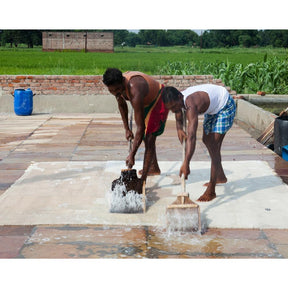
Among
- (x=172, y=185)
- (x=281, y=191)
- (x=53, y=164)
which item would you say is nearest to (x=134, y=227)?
(x=172, y=185)

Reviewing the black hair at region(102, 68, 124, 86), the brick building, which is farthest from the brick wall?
the brick building

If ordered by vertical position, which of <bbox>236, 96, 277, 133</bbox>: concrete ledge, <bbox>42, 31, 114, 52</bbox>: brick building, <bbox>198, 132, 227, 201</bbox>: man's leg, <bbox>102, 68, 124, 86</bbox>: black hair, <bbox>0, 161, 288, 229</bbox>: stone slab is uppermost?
<bbox>102, 68, 124, 86</bbox>: black hair

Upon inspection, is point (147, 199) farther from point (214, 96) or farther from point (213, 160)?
point (214, 96)

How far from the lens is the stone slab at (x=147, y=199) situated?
215 inches

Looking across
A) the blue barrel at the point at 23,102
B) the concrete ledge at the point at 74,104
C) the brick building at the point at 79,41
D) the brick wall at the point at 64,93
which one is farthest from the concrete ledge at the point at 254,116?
the brick building at the point at 79,41

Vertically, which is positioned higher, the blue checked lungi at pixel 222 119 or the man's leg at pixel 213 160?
the blue checked lungi at pixel 222 119

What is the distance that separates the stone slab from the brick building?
28.7 m

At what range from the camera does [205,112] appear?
19.2 ft

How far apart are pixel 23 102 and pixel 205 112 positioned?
29.6ft

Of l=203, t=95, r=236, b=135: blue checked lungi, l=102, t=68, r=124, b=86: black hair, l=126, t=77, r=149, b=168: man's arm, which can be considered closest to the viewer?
l=102, t=68, r=124, b=86: black hair

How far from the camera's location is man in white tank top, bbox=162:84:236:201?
206 inches

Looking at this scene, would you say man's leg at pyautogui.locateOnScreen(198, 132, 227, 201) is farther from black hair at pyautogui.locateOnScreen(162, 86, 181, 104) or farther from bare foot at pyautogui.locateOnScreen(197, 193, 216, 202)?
black hair at pyautogui.locateOnScreen(162, 86, 181, 104)

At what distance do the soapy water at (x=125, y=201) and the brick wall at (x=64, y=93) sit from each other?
927 cm

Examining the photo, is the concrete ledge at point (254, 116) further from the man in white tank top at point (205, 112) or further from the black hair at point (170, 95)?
the black hair at point (170, 95)
